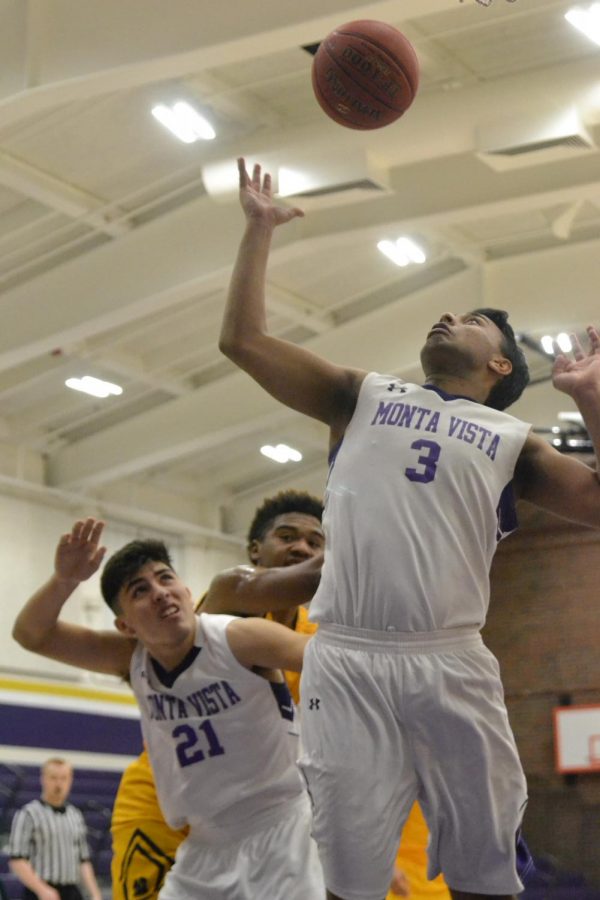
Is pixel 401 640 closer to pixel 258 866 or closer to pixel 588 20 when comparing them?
pixel 258 866

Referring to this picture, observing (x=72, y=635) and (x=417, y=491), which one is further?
(x=72, y=635)

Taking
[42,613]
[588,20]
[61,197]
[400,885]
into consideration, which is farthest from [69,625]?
[61,197]

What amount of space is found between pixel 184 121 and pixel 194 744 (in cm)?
790

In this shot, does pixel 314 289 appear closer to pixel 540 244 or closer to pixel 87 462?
pixel 540 244

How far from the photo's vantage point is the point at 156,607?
4.79 meters

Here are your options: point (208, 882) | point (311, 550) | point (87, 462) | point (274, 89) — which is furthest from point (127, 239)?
point (208, 882)

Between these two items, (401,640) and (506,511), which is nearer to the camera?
(401,640)

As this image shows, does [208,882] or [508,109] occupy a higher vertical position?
[508,109]

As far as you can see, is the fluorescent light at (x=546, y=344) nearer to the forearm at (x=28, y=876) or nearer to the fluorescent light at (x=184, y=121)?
the fluorescent light at (x=184, y=121)

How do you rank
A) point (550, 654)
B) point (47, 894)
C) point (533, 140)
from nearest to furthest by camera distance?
point (47, 894) < point (533, 140) < point (550, 654)

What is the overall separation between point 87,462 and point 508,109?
868cm

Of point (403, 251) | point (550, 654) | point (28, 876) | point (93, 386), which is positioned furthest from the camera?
point (93, 386)

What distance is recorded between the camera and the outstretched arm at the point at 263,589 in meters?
4.30

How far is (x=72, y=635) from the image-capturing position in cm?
507
